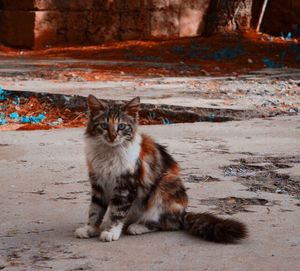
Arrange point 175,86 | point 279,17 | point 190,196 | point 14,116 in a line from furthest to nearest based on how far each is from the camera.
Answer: point 279,17, point 175,86, point 14,116, point 190,196

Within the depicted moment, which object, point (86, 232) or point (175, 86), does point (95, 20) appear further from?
point (86, 232)

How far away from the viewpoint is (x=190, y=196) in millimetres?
5367

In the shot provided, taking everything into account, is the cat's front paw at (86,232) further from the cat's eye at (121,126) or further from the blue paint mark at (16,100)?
the blue paint mark at (16,100)

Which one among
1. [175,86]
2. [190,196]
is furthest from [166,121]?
[190,196]

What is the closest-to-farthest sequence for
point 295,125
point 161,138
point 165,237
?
point 165,237 → point 161,138 → point 295,125

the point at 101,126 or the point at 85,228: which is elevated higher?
the point at 101,126

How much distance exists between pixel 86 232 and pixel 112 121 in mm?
623

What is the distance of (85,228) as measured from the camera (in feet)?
14.6

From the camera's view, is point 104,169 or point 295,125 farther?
point 295,125

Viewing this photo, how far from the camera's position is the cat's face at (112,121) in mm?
4402

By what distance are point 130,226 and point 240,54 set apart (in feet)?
45.5

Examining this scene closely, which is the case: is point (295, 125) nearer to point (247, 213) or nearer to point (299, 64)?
point (247, 213)

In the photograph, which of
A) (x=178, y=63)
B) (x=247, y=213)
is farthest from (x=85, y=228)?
(x=178, y=63)

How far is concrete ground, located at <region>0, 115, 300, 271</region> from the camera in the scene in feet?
13.0
